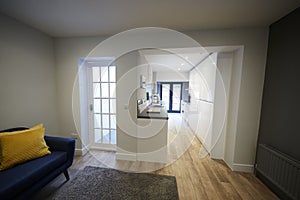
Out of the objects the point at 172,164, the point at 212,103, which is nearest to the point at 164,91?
the point at 212,103

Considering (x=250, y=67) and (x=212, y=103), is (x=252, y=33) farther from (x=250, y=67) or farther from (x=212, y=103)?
(x=212, y=103)

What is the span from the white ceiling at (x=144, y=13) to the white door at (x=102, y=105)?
0.88 metres

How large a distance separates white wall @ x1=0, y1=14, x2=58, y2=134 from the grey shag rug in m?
1.28

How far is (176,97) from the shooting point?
7.55 metres

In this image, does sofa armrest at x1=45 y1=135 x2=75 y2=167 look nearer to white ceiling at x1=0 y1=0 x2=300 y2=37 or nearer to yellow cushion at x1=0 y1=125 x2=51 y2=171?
yellow cushion at x1=0 y1=125 x2=51 y2=171

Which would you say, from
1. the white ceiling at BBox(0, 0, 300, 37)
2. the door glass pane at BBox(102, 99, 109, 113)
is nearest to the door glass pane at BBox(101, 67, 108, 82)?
the door glass pane at BBox(102, 99, 109, 113)

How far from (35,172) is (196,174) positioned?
2.23 metres

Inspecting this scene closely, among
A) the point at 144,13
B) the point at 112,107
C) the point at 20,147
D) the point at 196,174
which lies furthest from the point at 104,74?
the point at 196,174

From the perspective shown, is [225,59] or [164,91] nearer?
[225,59]

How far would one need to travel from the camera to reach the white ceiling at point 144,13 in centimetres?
149

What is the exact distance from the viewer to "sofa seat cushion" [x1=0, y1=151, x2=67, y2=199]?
118cm

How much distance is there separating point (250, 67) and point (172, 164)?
7.11 feet

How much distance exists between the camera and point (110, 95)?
282 cm

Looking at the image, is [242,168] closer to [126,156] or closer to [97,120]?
[126,156]
